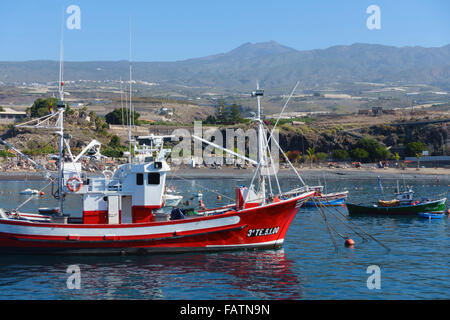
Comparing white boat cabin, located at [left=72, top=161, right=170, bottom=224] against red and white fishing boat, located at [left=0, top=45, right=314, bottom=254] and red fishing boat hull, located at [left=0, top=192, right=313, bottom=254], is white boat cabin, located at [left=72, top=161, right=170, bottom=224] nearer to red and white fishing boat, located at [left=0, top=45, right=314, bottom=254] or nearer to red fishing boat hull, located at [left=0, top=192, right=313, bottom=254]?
red and white fishing boat, located at [left=0, top=45, right=314, bottom=254]

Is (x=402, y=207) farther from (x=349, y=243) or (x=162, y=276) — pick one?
(x=162, y=276)

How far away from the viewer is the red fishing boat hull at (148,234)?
91.8ft

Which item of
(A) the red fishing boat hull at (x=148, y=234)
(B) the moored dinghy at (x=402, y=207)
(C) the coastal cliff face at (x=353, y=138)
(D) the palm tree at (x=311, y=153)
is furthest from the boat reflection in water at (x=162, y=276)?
(C) the coastal cliff face at (x=353, y=138)

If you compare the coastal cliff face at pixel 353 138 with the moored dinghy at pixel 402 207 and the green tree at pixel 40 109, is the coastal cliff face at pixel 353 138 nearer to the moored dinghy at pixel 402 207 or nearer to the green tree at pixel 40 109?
the green tree at pixel 40 109

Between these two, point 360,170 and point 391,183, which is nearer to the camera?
point 391,183

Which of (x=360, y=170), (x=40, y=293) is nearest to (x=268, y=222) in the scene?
(x=40, y=293)

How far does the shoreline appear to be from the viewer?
88438 millimetres

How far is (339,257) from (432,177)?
64.0m

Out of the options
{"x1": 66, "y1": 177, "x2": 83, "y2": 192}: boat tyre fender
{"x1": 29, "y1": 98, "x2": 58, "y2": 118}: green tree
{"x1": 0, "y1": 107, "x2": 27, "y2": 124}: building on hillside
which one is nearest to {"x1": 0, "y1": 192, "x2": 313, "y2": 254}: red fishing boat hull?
{"x1": 66, "y1": 177, "x2": 83, "y2": 192}: boat tyre fender

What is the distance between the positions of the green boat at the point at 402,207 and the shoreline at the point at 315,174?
133 feet

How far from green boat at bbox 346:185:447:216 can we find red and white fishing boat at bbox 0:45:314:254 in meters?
18.7

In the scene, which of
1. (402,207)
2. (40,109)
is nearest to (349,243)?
(402,207)
